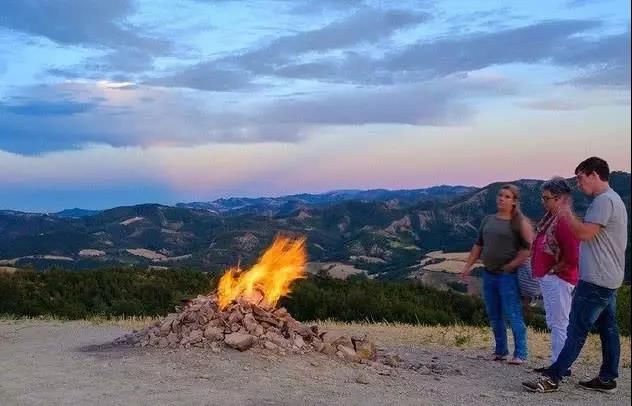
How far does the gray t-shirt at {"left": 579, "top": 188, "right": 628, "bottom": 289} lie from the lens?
6.95m

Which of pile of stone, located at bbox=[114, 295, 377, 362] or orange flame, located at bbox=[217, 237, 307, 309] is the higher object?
orange flame, located at bbox=[217, 237, 307, 309]

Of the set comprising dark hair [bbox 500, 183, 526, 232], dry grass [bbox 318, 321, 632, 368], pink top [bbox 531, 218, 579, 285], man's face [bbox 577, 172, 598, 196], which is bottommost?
dry grass [bbox 318, 321, 632, 368]

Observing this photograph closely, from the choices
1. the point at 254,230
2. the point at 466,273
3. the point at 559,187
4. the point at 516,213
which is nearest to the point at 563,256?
the point at 559,187

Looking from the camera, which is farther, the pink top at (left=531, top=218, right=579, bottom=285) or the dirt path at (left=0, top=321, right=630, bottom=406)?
the pink top at (left=531, top=218, right=579, bottom=285)

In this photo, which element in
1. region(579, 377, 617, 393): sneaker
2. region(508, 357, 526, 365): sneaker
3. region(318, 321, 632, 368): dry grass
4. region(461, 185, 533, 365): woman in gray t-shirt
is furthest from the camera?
region(318, 321, 632, 368): dry grass

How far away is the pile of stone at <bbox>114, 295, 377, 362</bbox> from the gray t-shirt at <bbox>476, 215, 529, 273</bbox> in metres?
1.72

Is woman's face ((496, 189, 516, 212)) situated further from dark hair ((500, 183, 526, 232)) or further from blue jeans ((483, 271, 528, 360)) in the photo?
blue jeans ((483, 271, 528, 360))

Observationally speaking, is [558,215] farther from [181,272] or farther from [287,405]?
[181,272]

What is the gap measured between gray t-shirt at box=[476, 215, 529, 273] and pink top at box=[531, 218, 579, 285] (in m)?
0.54

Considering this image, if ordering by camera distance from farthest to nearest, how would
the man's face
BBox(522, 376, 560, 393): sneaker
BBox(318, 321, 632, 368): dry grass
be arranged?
BBox(318, 321, 632, 368): dry grass → BBox(522, 376, 560, 393): sneaker → the man's face

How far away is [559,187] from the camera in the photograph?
25.8 ft

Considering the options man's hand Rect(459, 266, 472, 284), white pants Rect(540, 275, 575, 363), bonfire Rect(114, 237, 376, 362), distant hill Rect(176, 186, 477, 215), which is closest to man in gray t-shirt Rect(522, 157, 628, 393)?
white pants Rect(540, 275, 575, 363)

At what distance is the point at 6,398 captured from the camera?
654 centimetres

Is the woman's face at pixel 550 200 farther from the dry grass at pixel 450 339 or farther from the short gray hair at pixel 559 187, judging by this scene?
the dry grass at pixel 450 339
